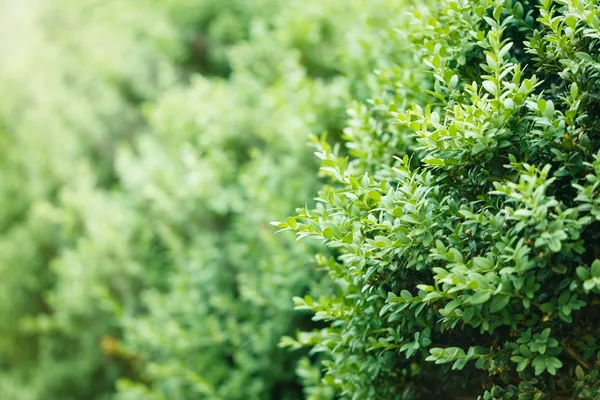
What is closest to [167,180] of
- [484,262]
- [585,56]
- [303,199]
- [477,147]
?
[303,199]

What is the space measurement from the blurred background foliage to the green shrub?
73cm

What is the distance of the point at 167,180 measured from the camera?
457cm

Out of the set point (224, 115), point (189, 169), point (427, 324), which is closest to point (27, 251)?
point (189, 169)

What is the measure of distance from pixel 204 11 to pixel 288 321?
3533 mm

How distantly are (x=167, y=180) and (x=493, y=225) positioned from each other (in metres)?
3.13

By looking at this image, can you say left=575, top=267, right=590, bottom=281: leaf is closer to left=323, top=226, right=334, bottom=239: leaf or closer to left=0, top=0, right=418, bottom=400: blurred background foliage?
left=323, top=226, right=334, bottom=239: leaf

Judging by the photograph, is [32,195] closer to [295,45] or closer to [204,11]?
[204,11]

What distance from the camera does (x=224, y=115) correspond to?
445 cm

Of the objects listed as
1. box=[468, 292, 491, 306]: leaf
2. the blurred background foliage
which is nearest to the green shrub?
box=[468, 292, 491, 306]: leaf

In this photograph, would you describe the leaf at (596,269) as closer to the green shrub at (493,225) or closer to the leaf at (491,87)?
the green shrub at (493,225)

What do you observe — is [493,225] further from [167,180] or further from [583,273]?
[167,180]

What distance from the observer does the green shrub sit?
1.90 m

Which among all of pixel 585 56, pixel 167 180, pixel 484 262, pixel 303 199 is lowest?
pixel 484 262

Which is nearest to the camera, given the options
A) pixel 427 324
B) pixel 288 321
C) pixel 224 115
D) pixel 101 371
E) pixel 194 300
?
pixel 427 324
